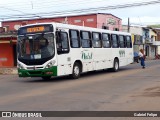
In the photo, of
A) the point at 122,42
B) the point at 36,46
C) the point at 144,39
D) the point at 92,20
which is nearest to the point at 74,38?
the point at 36,46

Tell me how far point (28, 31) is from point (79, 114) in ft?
34.5

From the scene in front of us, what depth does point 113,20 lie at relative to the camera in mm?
55406

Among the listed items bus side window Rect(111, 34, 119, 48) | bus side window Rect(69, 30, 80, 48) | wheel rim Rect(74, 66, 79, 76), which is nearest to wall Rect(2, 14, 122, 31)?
bus side window Rect(111, 34, 119, 48)

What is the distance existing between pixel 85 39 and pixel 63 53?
2993 millimetres

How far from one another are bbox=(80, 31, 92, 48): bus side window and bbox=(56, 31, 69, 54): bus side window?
200cm

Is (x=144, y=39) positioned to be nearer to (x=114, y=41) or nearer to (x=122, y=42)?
(x=122, y=42)

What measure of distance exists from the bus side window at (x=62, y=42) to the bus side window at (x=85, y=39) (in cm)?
200

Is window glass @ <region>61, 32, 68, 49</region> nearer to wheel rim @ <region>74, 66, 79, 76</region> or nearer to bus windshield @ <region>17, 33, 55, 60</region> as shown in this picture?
bus windshield @ <region>17, 33, 55, 60</region>

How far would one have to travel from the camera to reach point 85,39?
67.8 feet

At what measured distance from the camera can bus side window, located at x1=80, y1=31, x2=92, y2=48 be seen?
20.3m

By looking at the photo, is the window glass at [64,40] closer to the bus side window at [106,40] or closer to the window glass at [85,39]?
the window glass at [85,39]

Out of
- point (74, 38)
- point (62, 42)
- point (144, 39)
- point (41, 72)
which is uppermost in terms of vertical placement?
point (74, 38)

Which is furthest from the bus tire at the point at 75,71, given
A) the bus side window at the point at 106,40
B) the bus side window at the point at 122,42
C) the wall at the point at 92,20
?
the wall at the point at 92,20

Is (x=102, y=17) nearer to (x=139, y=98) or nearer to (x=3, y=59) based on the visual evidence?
(x=3, y=59)
